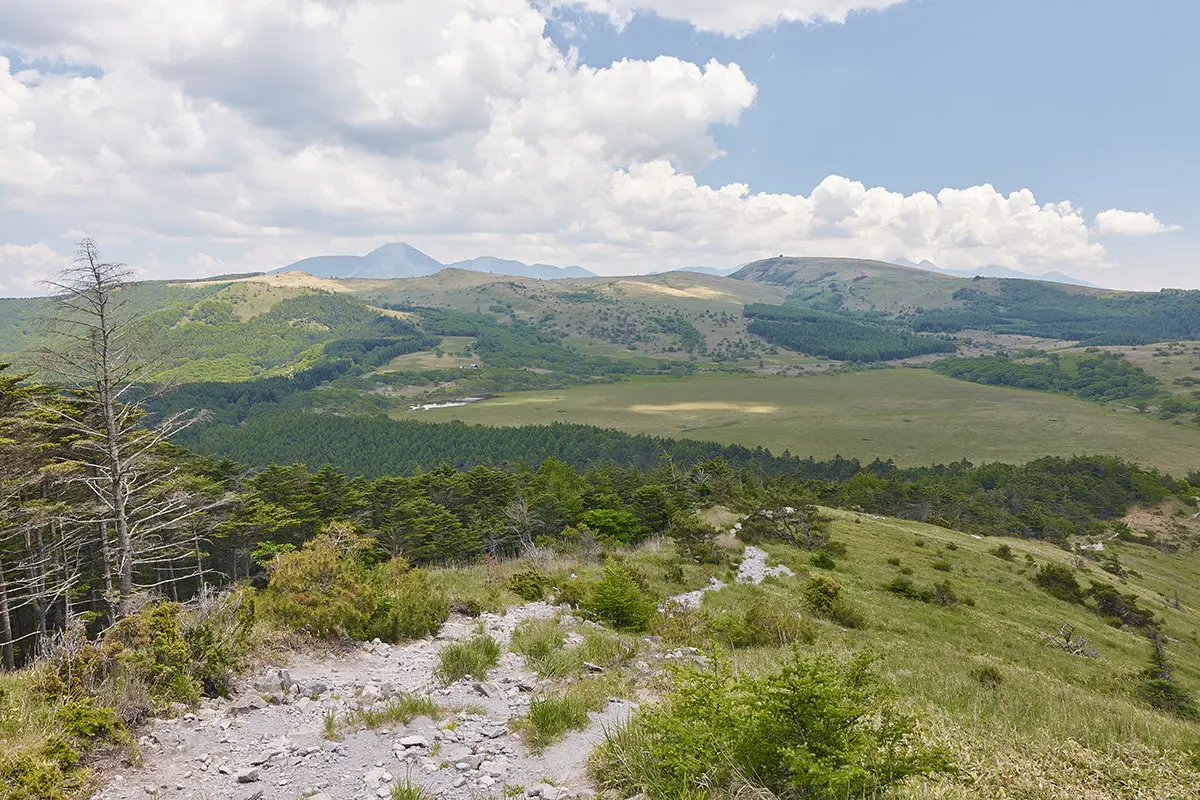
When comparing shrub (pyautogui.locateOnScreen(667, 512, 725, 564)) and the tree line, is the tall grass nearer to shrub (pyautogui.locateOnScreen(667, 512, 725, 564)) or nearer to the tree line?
the tree line

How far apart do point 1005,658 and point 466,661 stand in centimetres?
2326

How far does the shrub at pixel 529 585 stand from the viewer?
Result: 64.3ft

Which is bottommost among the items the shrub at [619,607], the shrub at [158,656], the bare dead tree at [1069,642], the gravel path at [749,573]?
the bare dead tree at [1069,642]

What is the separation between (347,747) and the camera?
8.26 metres

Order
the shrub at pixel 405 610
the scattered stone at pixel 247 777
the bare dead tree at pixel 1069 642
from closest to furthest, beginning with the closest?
the scattered stone at pixel 247 777 → the shrub at pixel 405 610 → the bare dead tree at pixel 1069 642

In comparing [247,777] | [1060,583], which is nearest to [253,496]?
[247,777]

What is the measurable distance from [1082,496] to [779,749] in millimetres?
128924

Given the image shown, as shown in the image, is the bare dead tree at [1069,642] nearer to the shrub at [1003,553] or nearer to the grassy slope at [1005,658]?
the grassy slope at [1005,658]

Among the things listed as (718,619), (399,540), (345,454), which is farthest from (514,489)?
(345,454)

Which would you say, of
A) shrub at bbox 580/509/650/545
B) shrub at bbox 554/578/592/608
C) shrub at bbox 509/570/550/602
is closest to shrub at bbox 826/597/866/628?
shrub at bbox 554/578/592/608

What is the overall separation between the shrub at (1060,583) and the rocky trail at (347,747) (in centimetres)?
4351

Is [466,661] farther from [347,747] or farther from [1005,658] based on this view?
[1005,658]

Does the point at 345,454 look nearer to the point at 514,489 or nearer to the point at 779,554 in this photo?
the point at 514,489

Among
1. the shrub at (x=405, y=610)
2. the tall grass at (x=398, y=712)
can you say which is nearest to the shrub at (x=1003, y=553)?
the shrub at (x=405, y=610)
